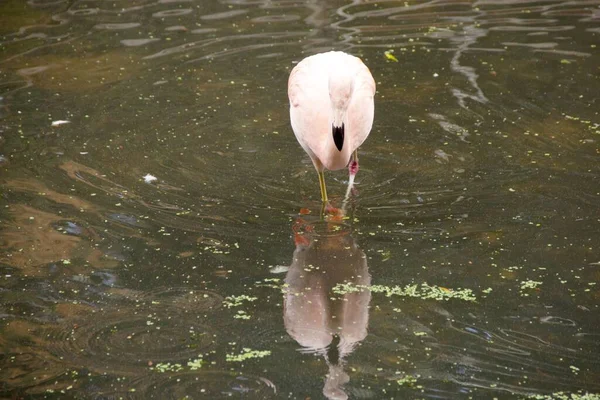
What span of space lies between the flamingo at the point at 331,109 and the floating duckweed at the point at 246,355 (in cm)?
156

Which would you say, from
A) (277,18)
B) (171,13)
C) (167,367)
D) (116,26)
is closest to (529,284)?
(167,367)

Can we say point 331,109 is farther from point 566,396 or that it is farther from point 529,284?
point 566,396

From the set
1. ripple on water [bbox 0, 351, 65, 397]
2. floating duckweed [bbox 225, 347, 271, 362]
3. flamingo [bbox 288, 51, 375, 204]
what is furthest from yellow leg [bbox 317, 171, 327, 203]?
ripple on water [bbox 0, 351, 65, 397]

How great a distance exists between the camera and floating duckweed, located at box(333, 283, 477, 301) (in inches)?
200

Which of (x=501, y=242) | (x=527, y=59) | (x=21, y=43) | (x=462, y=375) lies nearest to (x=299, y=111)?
(x=501, y=242)

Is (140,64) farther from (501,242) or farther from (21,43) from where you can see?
(501,242)

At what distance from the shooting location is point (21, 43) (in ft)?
31.2

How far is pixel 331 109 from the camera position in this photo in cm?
576

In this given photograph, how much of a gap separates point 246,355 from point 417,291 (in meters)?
1.11

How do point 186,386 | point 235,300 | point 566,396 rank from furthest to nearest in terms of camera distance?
point 235,300
point 186,386
point 566,396

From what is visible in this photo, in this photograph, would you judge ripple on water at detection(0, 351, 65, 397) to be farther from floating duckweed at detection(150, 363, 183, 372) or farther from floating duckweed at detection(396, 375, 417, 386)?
floating duckweed at detection(396, 375, 417, 386)

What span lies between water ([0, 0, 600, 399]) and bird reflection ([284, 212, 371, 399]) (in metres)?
0.01

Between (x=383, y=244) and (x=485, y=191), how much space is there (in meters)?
1.03

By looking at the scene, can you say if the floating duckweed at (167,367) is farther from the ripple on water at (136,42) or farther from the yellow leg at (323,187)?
the ripple on water at (136,42)
